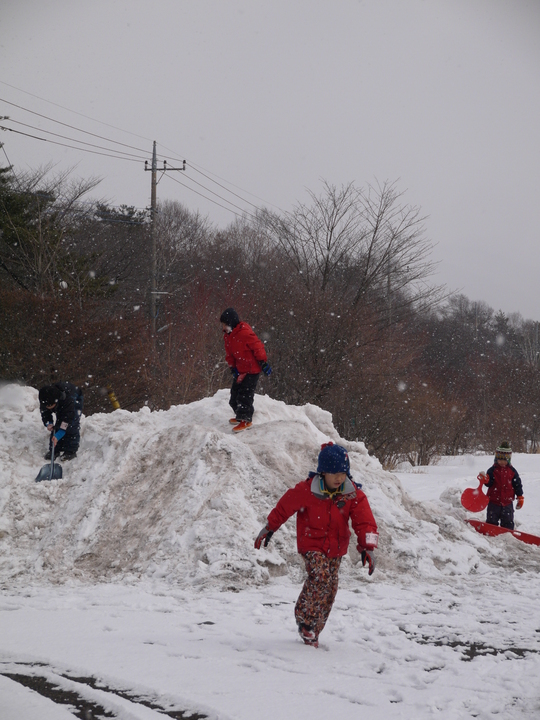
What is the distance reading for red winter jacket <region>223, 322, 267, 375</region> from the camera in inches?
300

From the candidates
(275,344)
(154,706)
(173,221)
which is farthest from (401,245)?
(173,221)

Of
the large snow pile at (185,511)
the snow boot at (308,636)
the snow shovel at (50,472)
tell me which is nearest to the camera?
the snow boot at (308,636)

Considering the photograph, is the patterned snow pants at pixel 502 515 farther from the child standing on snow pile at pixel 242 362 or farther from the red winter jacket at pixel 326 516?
the red winter jacket at pixel 326 516

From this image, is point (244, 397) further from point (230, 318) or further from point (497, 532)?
point (497, 532)

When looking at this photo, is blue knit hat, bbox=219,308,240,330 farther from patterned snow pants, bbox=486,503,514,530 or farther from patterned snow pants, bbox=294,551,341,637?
patterned snow pants, bbox=294,551,341,637

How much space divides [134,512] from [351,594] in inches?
92.0

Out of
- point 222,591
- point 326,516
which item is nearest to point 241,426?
point 222,591

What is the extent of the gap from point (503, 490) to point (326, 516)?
4.42 metres

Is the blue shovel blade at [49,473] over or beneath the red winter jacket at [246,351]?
beneath

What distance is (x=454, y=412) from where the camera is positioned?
19688 millimetres

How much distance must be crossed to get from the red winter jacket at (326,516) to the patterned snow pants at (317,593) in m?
0.07

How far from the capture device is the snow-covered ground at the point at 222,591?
322cm

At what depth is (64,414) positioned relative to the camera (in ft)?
24.4

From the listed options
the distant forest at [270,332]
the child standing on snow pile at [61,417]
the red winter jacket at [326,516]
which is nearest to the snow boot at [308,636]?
the red winter jacket at [326,516]
